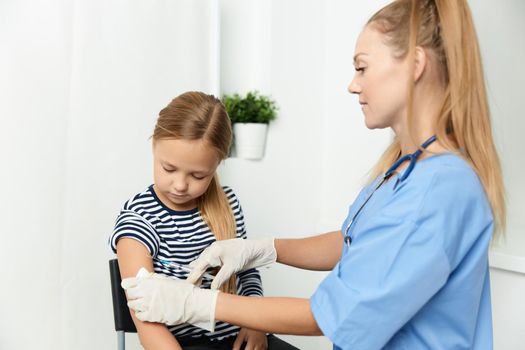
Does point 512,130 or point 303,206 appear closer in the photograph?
point 512,130

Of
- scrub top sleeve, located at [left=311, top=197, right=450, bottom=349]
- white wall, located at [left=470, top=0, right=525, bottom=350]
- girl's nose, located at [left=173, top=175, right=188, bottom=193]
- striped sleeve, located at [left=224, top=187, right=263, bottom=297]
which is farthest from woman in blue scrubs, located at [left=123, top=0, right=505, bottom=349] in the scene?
white wall, located at [left=470, top=0, right=525, bottom=350]

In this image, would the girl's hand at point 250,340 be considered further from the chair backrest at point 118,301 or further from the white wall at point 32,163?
the white wall at point 32,163

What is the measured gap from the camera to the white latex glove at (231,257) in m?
1.16

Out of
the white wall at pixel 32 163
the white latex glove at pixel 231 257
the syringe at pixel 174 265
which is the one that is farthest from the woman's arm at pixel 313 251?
the white wall at pixel 32 163

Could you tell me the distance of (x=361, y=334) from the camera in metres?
0.87

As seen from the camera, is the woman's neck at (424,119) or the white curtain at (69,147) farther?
the white curtain at (69,147)

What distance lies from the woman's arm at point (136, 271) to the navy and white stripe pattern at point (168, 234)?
0.8 inches

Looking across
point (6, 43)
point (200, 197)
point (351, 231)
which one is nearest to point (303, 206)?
point (200, 197)

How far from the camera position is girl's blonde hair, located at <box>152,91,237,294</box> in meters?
1.16

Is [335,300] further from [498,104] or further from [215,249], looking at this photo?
[498,104]

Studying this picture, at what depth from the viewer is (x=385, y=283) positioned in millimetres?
847

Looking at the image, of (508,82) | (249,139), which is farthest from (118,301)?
(508,82)

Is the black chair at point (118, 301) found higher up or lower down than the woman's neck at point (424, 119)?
lower down

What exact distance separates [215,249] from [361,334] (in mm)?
428
